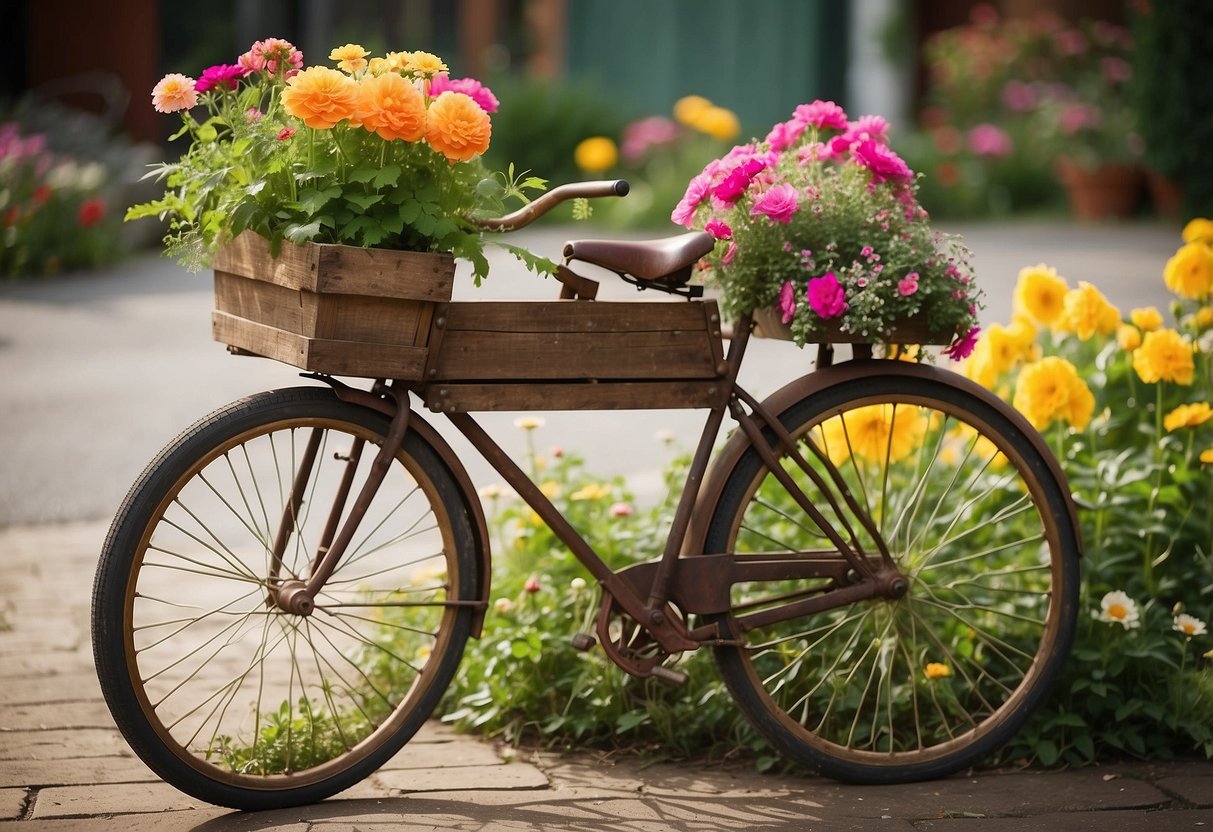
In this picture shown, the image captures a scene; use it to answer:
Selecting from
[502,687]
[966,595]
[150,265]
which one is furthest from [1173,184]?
[502,687]

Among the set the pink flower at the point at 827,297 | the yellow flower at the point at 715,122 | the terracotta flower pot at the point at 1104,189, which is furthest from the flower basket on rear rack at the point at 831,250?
the terracotta flower pot at the point at 1104,189

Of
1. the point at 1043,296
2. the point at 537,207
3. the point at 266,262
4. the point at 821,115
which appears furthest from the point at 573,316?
the point at 1043,296

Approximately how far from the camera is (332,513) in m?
2.96

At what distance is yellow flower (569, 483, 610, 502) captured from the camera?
3863 millimetres

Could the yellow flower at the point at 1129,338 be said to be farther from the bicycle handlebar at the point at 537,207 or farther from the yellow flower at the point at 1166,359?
the bicycle handlebar at the point at 537,207

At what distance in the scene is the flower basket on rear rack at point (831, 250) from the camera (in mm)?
3002

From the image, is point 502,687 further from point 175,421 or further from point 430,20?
point 430,20

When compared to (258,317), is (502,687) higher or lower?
lower

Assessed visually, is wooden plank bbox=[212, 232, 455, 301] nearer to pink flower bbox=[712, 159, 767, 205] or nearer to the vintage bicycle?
the vintage bicycle

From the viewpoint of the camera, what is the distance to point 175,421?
6.54m

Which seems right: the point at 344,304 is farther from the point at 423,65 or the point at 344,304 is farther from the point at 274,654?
the point at 274,654

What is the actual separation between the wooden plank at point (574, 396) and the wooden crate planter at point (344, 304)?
0.10 meters

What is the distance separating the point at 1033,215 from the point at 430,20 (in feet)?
23.5

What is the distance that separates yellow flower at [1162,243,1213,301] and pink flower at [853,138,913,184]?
1118 mm
